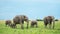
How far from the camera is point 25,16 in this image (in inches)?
433

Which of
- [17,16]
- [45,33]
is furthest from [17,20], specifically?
[45,33]

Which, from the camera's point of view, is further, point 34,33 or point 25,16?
point 25,16

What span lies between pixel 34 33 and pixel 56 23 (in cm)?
401

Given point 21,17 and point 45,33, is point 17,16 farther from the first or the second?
point 45,33

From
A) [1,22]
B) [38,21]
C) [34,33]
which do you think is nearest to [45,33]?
[34,33]

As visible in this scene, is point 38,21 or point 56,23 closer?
point 56,23

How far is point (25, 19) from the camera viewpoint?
1095 centimetres

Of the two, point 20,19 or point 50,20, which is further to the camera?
point 50,20

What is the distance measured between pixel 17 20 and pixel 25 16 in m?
0.49

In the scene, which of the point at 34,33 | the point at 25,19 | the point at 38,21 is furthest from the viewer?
the point at 38,21

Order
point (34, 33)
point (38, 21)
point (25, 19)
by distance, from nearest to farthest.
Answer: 1. point (34, 33)
2. point (25, 19)
3. point (38, 21)

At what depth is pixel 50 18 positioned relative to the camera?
11109 mm

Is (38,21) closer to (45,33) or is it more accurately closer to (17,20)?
(17,20)

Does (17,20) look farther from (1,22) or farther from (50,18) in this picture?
(50,18)
